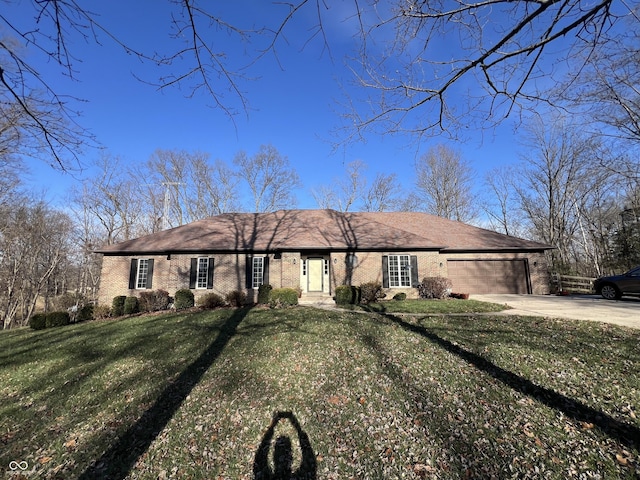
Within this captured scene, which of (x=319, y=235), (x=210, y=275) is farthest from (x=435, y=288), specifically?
(x=210, y=275)

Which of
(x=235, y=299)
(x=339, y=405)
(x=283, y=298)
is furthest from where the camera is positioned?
(x=235, y=299)

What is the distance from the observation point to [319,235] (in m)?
17.5

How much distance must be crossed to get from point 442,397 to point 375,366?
1.48 m

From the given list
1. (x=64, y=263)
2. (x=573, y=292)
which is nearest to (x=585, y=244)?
(x=573, y=292)

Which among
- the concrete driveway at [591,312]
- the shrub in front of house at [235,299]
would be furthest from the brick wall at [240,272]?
the concrete driveway at [591,312]

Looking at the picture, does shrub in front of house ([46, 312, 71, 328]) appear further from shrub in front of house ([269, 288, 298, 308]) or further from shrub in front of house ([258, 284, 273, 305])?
shrub in front of house ([269, 288, 298, 308])

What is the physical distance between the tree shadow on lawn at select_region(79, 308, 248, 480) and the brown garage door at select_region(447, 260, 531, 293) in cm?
1511

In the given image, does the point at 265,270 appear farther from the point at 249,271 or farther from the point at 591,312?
the point at 591,312

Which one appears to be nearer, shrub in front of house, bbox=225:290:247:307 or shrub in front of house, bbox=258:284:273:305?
shrub in front of house, bbox=225:290:247:307

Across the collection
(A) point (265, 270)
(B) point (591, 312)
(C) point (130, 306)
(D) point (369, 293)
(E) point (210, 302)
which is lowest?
(B) point (591, 312)

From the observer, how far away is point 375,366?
604 centimetres

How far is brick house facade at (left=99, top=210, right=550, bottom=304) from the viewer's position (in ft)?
53.5

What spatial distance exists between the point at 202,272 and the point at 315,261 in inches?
250

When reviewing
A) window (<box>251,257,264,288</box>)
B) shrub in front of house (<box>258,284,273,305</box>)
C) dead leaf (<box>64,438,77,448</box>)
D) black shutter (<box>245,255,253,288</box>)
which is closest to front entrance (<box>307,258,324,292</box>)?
window (<box>251,257,264,288</box>)
